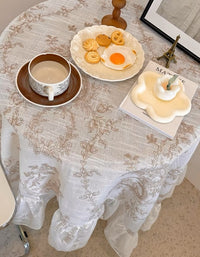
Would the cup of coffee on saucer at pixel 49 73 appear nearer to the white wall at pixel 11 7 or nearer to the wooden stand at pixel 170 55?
the wooden stand at pixel 170 55

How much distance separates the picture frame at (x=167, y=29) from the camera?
1021 millimetres

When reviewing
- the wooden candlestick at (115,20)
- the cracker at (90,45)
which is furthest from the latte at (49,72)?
the wooden candlestick at (115,20)

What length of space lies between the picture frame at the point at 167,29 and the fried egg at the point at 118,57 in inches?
6.0

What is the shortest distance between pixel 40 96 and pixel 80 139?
16cm

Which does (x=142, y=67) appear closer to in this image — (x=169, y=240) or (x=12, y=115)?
(x=12, y=115)

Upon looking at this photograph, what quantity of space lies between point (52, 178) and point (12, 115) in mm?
248

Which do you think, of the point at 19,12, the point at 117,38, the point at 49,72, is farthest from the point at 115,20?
the point at 19,12

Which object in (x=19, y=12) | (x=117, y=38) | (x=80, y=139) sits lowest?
(x=19, y=12)

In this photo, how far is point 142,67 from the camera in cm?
97

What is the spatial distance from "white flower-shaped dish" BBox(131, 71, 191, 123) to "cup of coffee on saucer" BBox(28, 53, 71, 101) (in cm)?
19

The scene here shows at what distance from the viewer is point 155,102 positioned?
34.6 inches

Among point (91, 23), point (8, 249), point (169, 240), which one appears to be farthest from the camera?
point (169, 240)

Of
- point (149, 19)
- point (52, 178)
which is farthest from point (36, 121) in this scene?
point (149, 19)

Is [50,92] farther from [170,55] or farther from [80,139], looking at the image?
[170,55]
